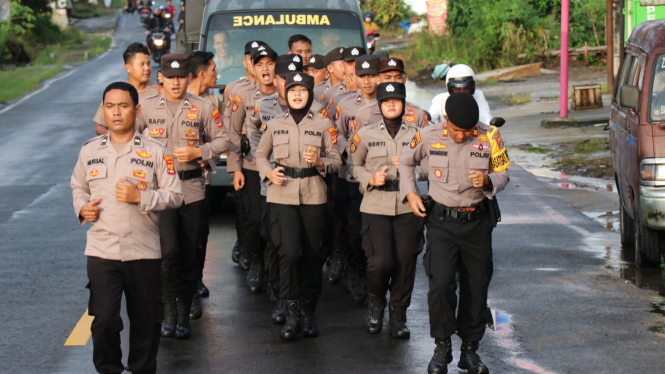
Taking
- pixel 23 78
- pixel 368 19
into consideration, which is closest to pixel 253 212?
pixel 368 19

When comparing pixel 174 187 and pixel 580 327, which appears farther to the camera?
pixel 580 327

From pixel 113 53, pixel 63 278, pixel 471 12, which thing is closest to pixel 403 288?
pixel 63 278

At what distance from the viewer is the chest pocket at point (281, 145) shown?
6.73 metres

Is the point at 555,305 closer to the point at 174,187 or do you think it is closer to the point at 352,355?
the point at 352,355

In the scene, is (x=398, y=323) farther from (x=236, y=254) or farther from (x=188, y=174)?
(x=236, y=254)

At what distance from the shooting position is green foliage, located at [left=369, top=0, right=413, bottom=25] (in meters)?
50.1

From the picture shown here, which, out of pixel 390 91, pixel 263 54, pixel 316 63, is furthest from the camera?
pixel 316 63

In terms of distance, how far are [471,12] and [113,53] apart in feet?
55.4

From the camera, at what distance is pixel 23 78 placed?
32031mm

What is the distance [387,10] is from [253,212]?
1717 inches

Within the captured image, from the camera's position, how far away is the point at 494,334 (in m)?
6.60

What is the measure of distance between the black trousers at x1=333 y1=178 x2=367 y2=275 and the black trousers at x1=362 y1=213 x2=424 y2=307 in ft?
2.49

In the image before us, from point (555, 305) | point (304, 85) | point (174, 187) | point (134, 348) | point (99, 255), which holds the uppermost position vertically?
point (304, 85)

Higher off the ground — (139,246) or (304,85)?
(304,85)
